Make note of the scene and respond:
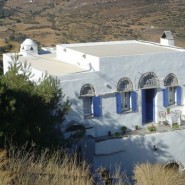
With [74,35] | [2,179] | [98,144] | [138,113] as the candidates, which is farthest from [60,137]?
[74,35]

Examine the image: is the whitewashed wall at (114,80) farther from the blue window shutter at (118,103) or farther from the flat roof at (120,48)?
the flat roof at (120,48)

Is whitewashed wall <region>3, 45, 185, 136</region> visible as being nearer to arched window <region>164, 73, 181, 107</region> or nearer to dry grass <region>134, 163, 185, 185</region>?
arched window <region>164, 73, 181, 107</region>

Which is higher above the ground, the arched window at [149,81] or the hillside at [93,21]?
the hillside at [93,21]

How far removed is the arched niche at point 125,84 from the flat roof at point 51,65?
1.74 meters

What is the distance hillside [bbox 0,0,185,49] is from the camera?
55.9 meters

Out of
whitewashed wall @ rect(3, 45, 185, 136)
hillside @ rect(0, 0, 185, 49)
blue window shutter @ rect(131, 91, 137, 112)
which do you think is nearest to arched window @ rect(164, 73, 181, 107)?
whitewashed wall @ rect(3, 45, 185, 136)

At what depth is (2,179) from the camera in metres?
6.99

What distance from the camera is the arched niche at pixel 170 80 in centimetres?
1958

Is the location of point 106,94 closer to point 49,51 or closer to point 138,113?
point 138,113

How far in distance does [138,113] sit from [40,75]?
4608 millimetres

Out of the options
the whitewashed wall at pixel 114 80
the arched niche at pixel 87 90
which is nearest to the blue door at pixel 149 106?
the whitewashed wall at pixel 114 80

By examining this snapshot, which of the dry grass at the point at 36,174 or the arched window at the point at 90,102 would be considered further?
→ the arched window at the point at 90,102

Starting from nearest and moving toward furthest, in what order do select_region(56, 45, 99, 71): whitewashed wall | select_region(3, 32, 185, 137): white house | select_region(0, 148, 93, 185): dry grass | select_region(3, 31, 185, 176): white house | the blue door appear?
select_region(0, 148, 93, 185): dry grass, select_region(3, 31, 185, 176): white house, select_region(3, 32, 185, 137): white house, select_region(56, 45, 99, 71): whitewashed wall, the blue door

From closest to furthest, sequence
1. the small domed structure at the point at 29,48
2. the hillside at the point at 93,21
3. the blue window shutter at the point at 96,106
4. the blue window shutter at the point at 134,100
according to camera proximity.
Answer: the blue window shutter at the point at 96,106
the blue window shutter at the point at 134,100
the small domed structure at the point at 29,48
the hillside at the point at 93,21
